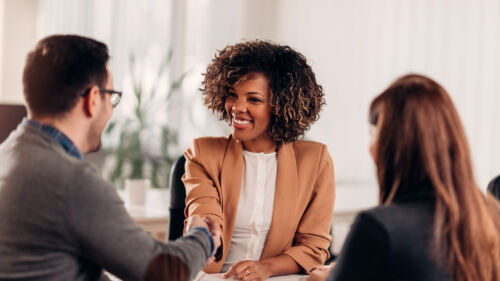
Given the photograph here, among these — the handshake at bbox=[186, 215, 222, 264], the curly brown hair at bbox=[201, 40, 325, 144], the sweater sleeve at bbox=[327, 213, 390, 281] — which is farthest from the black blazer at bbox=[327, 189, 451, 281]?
the curly brown hair at bbox=[201, 40, 325, 144]

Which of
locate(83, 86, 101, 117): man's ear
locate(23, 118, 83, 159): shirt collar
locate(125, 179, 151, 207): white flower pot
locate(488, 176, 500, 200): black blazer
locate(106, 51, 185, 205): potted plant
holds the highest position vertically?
locate(83, 86, 101, 117): man's ear

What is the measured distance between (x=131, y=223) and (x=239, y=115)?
0.76 metres

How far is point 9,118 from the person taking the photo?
208cm

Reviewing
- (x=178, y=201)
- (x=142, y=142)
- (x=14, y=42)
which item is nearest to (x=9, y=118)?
(x=178, y=201)

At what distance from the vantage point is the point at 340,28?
468cm

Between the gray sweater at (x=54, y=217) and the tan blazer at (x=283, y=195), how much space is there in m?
0.62

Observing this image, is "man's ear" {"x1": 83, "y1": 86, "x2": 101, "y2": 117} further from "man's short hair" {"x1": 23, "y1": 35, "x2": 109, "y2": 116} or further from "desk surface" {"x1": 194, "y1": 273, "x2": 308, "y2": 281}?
"desk surface" {"x1": 194, "y1": 273, "x2": 308, "y2": 281}

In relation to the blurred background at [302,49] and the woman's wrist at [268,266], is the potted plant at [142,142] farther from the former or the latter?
the woman's wrist at [268,266]

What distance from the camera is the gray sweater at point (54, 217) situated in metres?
1.18

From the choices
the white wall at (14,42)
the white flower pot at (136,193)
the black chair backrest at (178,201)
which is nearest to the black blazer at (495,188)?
the black chair backrest at (178,201)

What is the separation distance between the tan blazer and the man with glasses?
53 cm

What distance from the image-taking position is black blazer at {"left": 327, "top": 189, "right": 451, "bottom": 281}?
107cm

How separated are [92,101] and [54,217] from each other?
0.30 m

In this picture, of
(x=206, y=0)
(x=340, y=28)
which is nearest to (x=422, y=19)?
(x=340, y=28)
